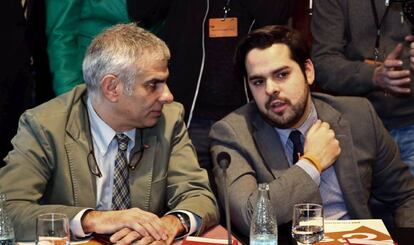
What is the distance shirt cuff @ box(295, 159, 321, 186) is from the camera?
3406mm

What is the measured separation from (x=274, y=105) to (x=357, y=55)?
32.5 inches

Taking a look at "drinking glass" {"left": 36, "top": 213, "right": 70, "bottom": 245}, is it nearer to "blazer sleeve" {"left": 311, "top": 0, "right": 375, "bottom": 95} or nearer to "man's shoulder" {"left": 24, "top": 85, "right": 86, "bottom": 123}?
"man's shoulder" {"left": 24, "top": 85, "right": 86, "bottom": 123}

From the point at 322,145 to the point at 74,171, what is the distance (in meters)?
1.06

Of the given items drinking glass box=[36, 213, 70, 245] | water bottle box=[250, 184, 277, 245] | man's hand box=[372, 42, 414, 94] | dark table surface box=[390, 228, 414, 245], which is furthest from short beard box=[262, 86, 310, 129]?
drinking glass box=[36, 213, 70, 245]

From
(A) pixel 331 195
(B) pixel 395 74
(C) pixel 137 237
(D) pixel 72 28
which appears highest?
(D) pixel 72 28

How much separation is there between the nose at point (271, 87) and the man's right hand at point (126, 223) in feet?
2.93

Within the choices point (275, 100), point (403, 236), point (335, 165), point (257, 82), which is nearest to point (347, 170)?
point (335, 165)

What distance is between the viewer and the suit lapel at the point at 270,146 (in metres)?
3.56

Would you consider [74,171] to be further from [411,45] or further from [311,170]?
[411,45]

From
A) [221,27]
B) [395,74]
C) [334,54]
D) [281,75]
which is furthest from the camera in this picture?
[334,54]

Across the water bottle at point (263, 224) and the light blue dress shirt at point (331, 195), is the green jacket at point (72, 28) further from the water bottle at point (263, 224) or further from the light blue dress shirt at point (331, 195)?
the water bottle at point (263, 224)

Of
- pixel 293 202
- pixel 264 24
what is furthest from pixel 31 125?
pixel 264 24

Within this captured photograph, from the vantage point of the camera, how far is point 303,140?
145 inches

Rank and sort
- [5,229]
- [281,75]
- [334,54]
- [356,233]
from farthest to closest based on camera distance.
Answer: [334,54]
[281,75]
[356,233]
[5,229]
